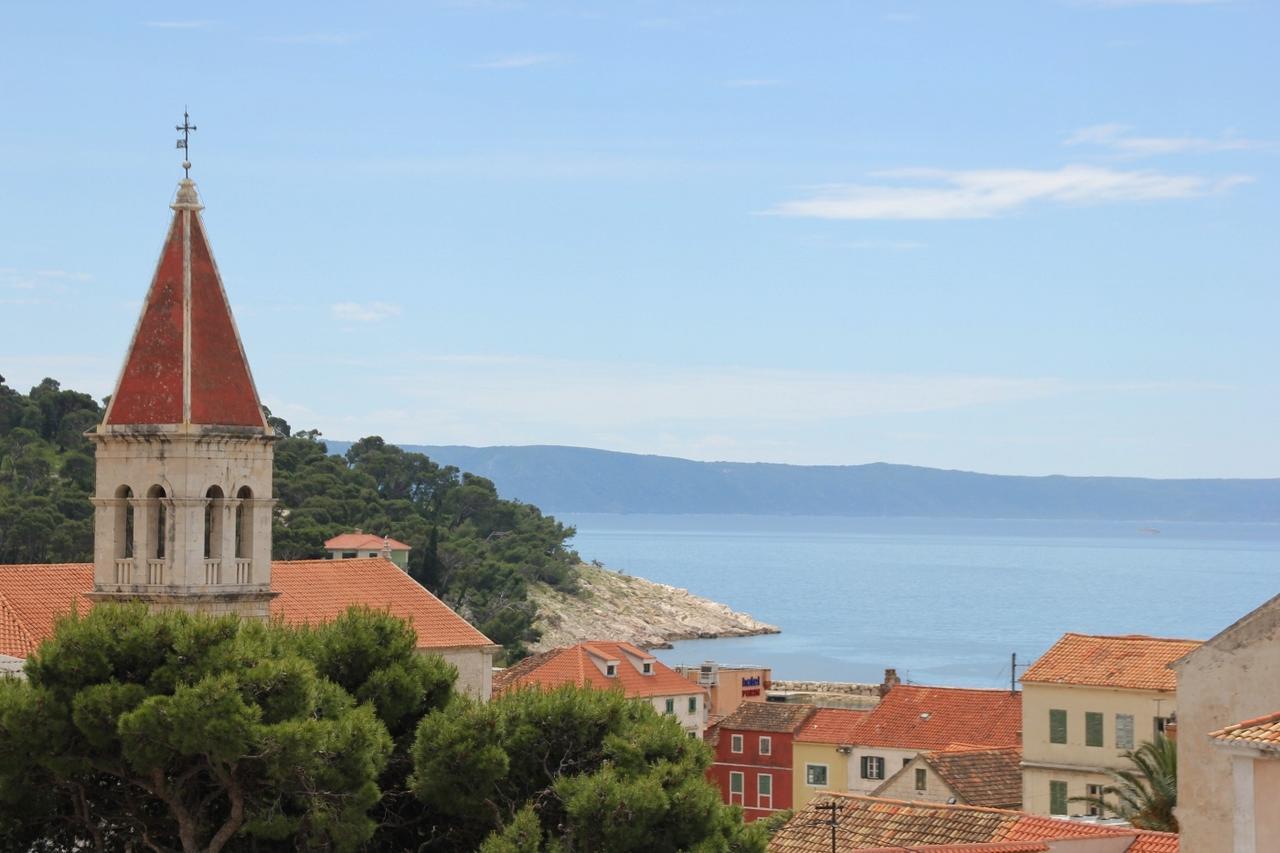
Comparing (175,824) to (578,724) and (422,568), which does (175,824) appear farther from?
(422,568)

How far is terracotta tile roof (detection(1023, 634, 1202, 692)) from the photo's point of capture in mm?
39844

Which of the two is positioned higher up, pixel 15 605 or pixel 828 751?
pixel 15 605

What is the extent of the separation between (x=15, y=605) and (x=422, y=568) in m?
71.8

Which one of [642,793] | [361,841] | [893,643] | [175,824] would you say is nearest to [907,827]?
[642,793]

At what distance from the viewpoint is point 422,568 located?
355 ft

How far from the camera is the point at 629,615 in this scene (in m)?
174

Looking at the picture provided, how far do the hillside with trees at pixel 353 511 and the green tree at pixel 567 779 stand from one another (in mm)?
65656

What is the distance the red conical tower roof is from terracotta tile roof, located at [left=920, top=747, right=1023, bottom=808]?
17.2 metres

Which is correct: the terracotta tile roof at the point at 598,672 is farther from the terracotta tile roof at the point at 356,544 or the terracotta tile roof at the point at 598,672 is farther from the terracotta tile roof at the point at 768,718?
the terracotta tile roof at the point at 356,544

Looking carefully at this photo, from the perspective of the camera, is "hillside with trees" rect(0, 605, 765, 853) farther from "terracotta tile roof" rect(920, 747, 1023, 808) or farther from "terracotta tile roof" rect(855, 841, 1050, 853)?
"terracotta tile roof" rect(920, 747, 1023, 808)

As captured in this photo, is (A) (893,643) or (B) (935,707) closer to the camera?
(B) (935,707)

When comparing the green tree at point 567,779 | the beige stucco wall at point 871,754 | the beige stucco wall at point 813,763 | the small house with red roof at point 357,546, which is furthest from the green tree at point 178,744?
the small house with red roof at point 357,546

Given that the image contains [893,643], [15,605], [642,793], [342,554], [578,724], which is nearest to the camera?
[642,793]

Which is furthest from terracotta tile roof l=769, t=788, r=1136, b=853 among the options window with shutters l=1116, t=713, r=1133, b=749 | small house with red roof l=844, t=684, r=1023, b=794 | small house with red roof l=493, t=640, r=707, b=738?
small house with red roof l=493, t=640, r=707, b=738
